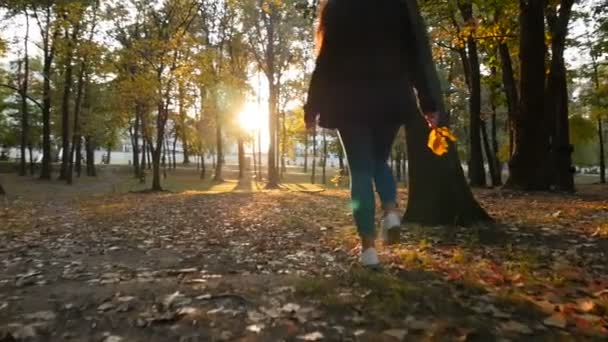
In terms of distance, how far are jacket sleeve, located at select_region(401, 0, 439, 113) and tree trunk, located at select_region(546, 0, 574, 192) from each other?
521 inches

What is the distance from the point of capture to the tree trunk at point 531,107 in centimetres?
1176

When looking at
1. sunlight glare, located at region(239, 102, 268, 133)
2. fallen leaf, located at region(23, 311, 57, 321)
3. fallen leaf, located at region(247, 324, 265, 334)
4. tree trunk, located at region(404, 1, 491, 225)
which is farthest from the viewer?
sunlight glare, located at region(239, 102, 268, 133)

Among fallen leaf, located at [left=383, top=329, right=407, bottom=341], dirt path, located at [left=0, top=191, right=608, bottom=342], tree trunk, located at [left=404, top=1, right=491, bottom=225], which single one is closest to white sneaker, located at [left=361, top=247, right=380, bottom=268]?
dirt path, located at [left=0, top=191, right=608, bottom=342]

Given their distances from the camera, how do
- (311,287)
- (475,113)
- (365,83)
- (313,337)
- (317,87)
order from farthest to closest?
1. (475,113)
2. (317,87)
3. (365,83)
4. (311,287)
5. (313,337)

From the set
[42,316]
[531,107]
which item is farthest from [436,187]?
[531,107]

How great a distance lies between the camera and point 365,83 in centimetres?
354

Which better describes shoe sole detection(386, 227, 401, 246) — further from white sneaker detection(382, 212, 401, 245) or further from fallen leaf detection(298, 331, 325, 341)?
fallen leaf detection(298, 331, 325, 341)

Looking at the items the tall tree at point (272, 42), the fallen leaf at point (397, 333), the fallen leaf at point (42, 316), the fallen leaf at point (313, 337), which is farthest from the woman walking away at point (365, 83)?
the tall tree at point (272, 42)

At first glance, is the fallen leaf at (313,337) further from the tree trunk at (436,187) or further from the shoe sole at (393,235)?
the tree trunk at (436,187)

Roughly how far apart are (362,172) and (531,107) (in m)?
10.3

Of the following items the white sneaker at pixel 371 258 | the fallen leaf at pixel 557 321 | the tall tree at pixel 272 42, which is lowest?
the fallen leaf at pixel 557 321

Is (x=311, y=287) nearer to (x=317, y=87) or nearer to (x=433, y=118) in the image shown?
(x=317, y=87)

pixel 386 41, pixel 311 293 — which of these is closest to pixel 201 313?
pixel 311 293

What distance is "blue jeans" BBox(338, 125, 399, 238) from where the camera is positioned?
141 inches
